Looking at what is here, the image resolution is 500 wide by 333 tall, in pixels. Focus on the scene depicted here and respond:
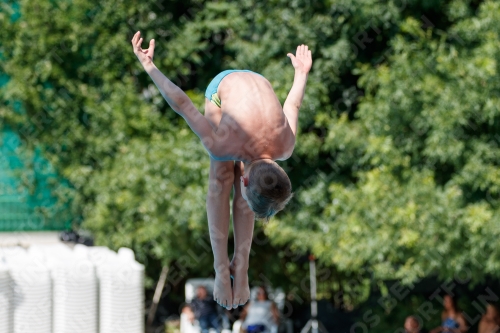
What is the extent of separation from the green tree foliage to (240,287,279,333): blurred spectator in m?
0.69

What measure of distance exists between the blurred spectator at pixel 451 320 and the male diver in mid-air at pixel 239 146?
202 inches

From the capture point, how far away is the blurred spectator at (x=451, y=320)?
8.73 m

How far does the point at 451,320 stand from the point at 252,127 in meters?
5.79

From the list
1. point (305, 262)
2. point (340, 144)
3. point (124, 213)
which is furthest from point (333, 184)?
point (124, 213)

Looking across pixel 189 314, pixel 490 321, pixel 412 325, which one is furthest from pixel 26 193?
pixel 490 321

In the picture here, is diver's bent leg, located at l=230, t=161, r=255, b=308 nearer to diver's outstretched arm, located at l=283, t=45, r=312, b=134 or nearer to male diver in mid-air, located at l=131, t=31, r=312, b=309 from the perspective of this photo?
male diver in mid-air, located at l=131, t=31, r=312, b=309

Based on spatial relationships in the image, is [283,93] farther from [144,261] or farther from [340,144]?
[144,261]

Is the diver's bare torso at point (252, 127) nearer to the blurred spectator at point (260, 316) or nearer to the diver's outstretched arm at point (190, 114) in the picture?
the diver's outstretched arm at point (190, 114)

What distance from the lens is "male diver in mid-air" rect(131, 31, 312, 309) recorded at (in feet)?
11.4

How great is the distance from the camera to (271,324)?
9.62 meters

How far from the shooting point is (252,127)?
141 inches

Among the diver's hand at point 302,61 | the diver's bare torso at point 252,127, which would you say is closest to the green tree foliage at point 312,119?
the diver's hand at point 302,61

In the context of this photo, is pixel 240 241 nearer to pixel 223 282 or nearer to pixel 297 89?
pixel 223 282

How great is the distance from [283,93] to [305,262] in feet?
8.97
